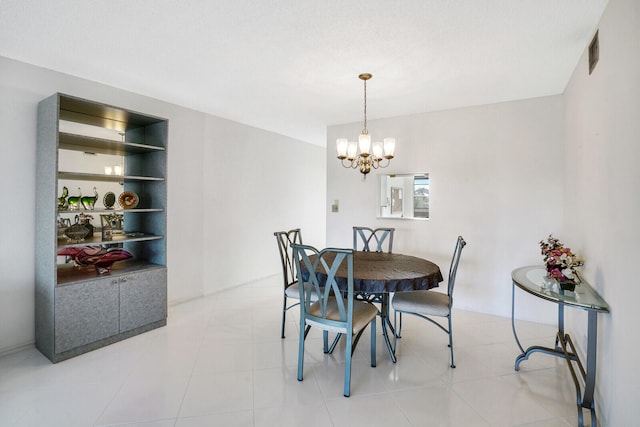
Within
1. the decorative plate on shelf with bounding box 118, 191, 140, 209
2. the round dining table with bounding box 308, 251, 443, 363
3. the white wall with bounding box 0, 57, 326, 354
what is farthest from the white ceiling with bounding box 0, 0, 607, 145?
the round dining table with bounding box 308, 251, 443, 363

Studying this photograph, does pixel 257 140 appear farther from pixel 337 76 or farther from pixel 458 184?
pixel 458 184

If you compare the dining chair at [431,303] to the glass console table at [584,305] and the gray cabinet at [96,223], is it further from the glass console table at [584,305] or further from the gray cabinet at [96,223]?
the gray cabinet at [96,223]

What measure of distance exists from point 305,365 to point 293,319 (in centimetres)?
94

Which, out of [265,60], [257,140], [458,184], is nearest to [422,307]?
[458,184]

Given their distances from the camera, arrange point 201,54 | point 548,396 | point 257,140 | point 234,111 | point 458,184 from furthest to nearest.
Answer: point 257,140 < point 234,111 < point 458,184 < point 201,54 < point 548,396

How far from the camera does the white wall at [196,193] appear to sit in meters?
2.54

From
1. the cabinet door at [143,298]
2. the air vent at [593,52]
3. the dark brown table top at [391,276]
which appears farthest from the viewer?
the cabinet door at [143,298]

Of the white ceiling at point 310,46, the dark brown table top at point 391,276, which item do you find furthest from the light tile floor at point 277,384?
the white ceiling at point 310,46

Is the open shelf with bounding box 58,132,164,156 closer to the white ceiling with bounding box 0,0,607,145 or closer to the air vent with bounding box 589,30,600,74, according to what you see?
the white ceiling with bounding box 0,0,607,145

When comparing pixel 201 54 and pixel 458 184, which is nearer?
pixel 201 54

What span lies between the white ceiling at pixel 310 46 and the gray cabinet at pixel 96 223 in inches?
17.7

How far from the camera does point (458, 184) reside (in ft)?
12.2

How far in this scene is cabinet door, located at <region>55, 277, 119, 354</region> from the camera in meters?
2.44

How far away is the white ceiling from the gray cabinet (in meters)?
0.45
